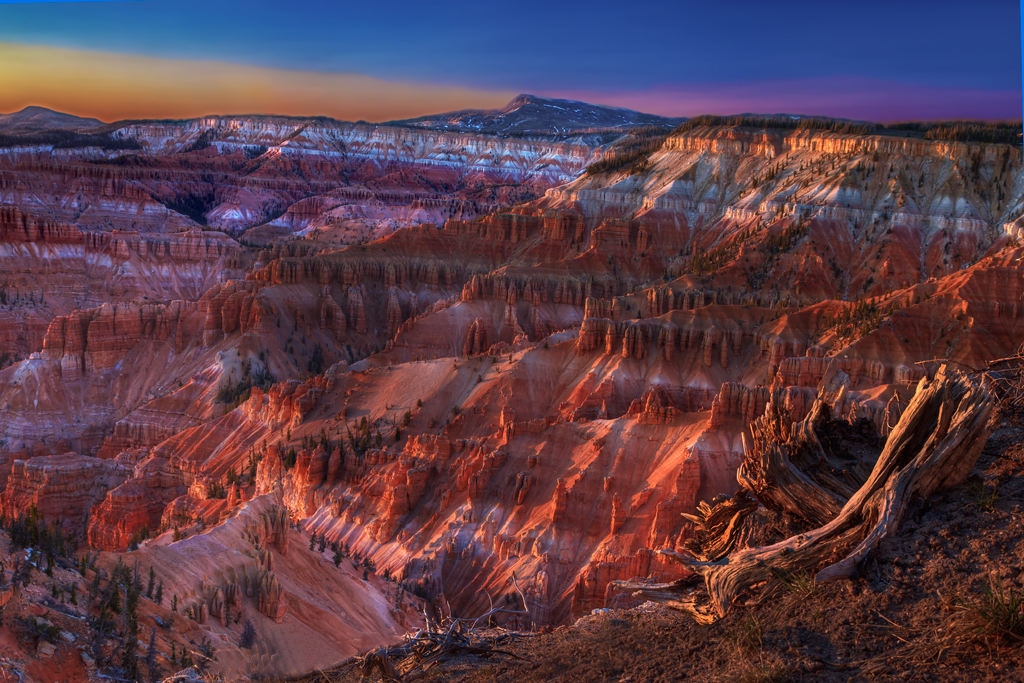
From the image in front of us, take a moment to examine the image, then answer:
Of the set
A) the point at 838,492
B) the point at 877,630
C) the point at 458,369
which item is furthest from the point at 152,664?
the point at 458,369

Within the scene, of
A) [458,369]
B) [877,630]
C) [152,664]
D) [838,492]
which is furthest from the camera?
[458,369]

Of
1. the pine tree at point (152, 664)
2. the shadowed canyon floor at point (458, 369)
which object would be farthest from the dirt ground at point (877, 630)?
the pine tree at point (152, 664)

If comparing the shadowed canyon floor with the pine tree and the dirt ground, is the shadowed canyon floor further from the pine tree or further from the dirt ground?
the pine tree

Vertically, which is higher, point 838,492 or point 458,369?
point 838,492

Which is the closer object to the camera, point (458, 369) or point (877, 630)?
point (877, 630)

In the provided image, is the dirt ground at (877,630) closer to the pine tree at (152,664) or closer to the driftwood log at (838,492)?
the driftwood log at (838,492)

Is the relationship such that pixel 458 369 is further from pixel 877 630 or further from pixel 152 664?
pixel 877 630

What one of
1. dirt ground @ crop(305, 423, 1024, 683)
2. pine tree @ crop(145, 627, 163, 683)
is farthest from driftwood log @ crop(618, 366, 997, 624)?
pine tree @ crop(145, 627, 163, 683)

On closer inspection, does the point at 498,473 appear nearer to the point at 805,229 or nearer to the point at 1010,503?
the point at 1010,503
